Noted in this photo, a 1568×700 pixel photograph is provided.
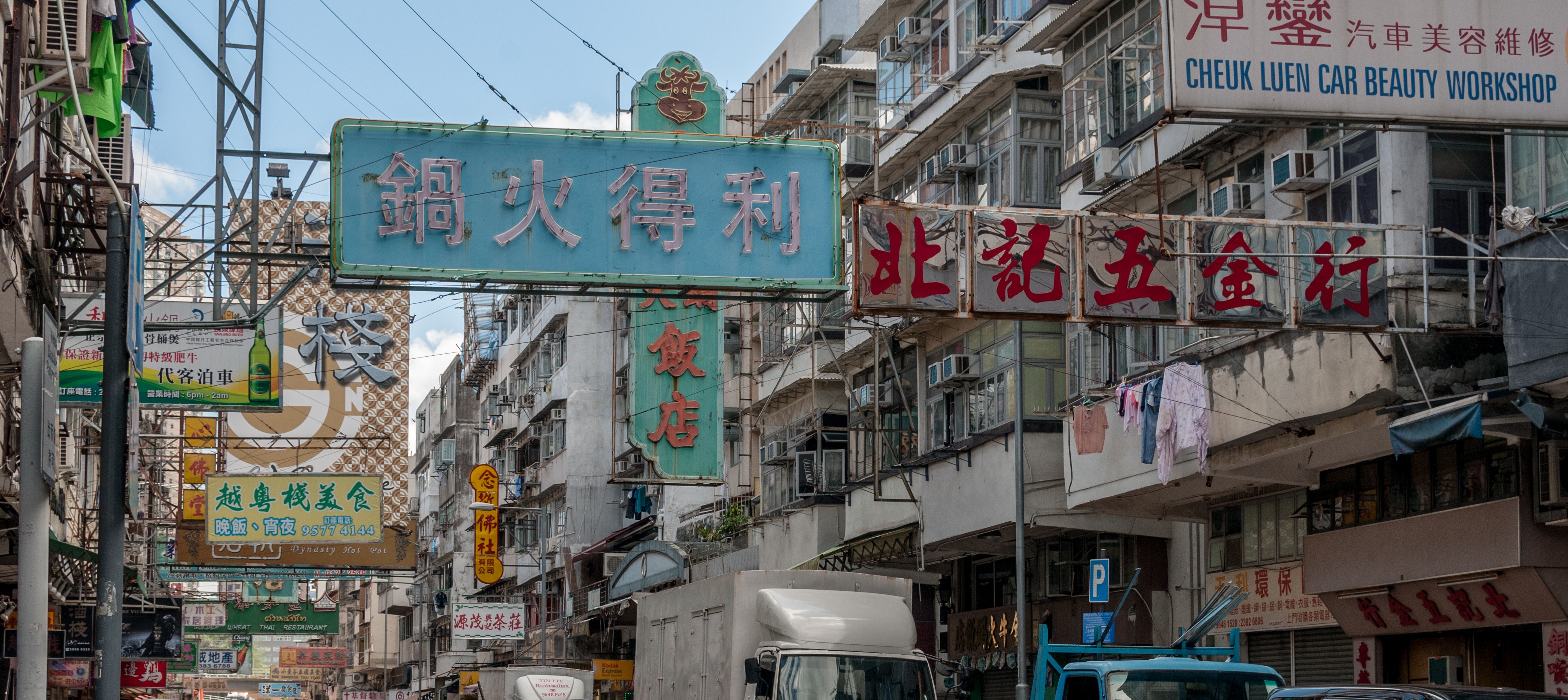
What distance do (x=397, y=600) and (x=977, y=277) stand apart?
3135 inches

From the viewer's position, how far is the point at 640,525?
51.8 metres

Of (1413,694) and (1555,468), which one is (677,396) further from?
(1413,694)

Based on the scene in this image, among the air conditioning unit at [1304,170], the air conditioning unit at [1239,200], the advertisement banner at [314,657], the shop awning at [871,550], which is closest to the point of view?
the air conditioning unit at [1304,170]

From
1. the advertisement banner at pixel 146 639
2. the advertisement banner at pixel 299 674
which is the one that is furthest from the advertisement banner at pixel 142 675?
the advertisement banner at pixel 299 674

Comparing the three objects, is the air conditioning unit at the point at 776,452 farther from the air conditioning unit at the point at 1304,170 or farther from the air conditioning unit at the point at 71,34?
the air conditioning unit at the point at 71,34

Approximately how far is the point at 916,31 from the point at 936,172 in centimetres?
326

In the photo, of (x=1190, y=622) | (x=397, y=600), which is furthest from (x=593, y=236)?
(x=397, y=600)

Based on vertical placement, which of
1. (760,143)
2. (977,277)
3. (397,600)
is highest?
(760,143)

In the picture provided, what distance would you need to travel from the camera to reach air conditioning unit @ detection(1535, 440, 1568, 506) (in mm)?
16469

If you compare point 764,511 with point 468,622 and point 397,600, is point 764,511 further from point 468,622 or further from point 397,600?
point 397,600

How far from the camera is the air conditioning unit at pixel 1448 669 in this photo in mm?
19391

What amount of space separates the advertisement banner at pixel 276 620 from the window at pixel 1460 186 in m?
34.0

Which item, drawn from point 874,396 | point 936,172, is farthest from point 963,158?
point 874,396

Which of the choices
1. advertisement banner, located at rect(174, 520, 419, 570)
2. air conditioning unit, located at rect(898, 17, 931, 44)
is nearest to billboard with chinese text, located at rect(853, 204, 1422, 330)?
air conditioning unit, located at rect(898, 17, 931, 44)
